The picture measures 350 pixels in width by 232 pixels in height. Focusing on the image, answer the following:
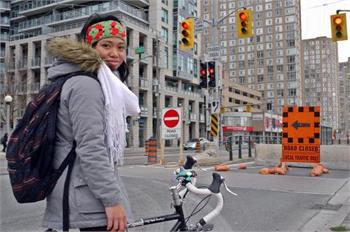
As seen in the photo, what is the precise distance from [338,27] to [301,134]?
17.5ft

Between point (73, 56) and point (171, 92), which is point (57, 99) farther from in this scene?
point (171, 92)

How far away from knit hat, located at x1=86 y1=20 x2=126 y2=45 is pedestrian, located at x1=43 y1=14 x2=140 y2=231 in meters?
0.12

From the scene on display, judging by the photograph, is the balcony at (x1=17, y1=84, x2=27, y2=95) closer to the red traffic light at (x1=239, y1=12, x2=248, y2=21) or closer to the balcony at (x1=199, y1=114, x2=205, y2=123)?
the balcony at (x1=199, y1=114, x2=205, y2=123)

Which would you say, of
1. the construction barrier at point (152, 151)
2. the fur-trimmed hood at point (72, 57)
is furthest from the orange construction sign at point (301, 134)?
the fur-trimmed hood at point (72, 57)

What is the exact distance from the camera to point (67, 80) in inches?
88.1

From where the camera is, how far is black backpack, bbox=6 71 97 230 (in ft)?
7.03

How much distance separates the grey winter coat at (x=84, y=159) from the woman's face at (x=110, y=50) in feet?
1.09

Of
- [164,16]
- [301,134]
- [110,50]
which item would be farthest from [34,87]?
[110,50]

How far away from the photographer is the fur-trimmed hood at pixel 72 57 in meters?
2.29

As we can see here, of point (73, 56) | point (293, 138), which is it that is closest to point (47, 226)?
point (73, 56)

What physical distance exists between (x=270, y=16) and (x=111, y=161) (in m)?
126

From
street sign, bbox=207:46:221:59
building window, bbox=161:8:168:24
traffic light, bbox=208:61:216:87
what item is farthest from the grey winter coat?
building window, bbox=161:8:168:24

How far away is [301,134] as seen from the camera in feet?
42.3

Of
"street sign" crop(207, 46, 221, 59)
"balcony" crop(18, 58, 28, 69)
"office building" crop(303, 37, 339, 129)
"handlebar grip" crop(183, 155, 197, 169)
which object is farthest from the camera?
"office building" crop(303, 37, 339, 129)
